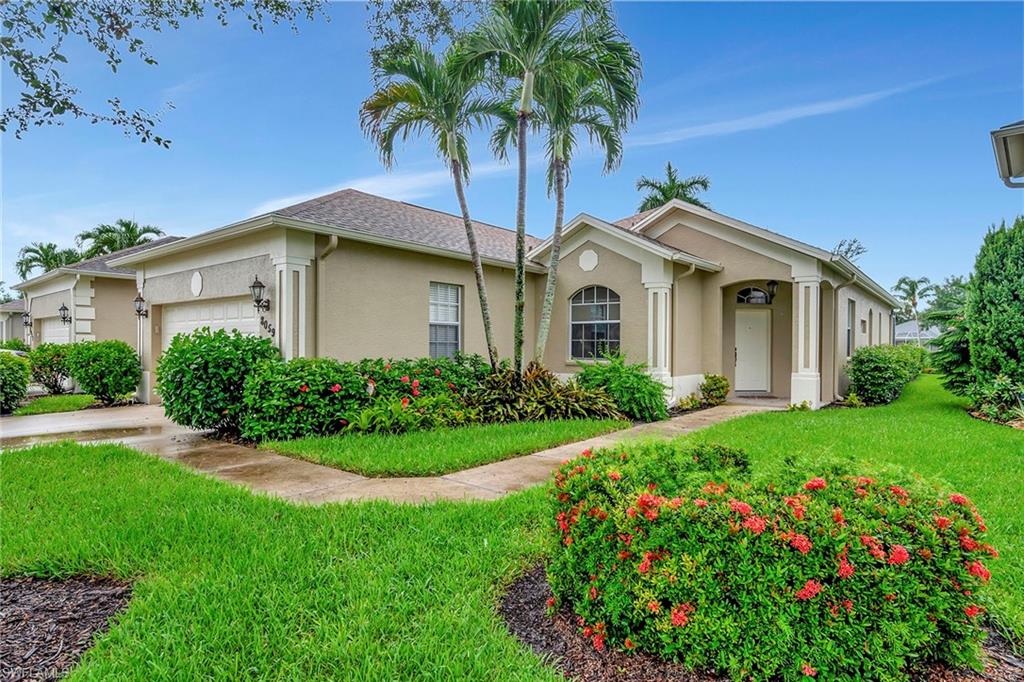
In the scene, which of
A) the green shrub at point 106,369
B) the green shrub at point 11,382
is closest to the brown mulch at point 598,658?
the green shrub at point 106,369

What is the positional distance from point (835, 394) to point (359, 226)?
11493 mm

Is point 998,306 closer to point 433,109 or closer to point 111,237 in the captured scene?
point 433,109

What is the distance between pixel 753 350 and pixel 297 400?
11233mm

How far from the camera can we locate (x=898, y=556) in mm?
2084

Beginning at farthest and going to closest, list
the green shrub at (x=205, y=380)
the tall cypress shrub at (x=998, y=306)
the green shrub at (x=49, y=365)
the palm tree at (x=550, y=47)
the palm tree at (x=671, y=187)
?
the palm tree at (x=671, y=187) → the green shrub at (x=49, y=365) → the tall cypress shrub at (x=998, y=306) → the palm tree at (x=550, y=47) → the green shrub at (x=205, y=380)

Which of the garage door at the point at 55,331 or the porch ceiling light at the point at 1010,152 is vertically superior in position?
the porch ceiling light at the point at 1010,152

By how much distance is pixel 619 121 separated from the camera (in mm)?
9625

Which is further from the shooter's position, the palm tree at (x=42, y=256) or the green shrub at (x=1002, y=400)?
the palm tree at (x=42, y=256)

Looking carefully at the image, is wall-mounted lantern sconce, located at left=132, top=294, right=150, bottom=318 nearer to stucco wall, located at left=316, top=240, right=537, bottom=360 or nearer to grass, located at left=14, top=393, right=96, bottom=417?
grass, located at left=14, top=393, right=96, bottom=417

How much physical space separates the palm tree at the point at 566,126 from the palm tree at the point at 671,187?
13.0m

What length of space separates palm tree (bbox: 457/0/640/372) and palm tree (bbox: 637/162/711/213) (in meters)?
14.0

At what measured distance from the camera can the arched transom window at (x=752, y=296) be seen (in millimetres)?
13414

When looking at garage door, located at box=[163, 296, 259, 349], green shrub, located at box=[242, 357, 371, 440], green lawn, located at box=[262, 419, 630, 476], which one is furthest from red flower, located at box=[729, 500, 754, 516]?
garage door, located at box=[163, 296, 259, 349]

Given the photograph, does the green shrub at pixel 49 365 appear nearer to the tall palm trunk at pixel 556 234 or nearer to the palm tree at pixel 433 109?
the palm tree at pixel 433 109
